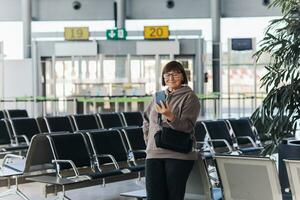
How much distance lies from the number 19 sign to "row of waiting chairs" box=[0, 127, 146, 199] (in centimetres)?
1394

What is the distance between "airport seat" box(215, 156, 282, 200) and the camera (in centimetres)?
384

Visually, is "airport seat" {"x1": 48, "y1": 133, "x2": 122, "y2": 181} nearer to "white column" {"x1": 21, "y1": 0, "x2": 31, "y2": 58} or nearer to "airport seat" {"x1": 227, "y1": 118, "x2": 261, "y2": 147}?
"airport seat" {"x1": 227, "y1": 118, "x2": 261, "y2": 147}

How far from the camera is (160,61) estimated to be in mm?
20281

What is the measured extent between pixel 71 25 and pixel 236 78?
6.61 meters

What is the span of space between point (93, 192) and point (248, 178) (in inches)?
134

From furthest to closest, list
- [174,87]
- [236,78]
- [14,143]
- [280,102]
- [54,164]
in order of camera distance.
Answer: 1. [236,78]
2. [14,143]
3. [54,164]
4. [280,102]
5. [174,87]

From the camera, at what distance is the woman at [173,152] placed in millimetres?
3971

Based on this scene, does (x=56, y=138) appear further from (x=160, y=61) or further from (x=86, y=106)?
(x=160, y=61)

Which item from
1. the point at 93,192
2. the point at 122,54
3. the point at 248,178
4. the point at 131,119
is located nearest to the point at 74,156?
the point at 93,192

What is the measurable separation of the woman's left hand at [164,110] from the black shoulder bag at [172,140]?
0.10 meters

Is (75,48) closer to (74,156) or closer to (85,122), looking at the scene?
(85,122)

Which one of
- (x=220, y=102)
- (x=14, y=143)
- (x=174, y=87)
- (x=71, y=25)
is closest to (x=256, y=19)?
(x=220, y=102)

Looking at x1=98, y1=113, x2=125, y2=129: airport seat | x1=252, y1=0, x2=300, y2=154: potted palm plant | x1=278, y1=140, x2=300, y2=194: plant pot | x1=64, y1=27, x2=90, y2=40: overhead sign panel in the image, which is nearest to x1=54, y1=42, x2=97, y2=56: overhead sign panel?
x1=64, y1=27, x2=90, y2=40: overhead sign panel

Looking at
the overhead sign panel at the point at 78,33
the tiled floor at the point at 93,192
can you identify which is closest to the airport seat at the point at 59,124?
the tiled floor at the point at 93,192
